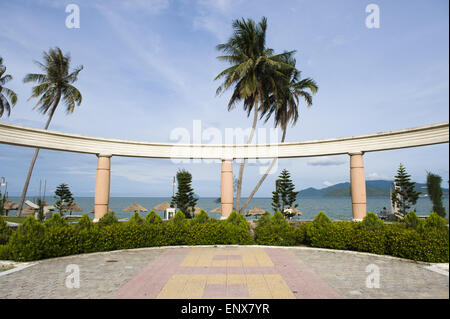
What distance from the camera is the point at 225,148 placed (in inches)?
553

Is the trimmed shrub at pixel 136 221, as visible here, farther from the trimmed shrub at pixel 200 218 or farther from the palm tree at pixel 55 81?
the palm tree at pixel 55 81

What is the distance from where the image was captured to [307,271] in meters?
7.35

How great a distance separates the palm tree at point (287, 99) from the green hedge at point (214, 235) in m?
7.81

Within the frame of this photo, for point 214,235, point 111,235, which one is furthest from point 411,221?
point 111,235

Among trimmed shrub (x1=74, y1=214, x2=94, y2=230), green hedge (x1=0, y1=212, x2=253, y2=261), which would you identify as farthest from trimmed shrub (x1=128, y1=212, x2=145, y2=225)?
trimmed shrub (x1=74, y1=214, x2=94, y2=230)

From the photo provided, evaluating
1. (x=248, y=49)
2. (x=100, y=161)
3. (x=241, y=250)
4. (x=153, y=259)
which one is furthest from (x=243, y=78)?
(x=153, y=259)

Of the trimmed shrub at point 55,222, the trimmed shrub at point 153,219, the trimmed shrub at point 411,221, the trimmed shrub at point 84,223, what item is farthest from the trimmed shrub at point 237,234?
the trimmed shrub at point 55,222

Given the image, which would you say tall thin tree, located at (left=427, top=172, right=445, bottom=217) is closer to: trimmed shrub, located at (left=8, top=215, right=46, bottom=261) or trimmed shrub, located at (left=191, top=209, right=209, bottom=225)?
trimmed shrub, located at (left=191, top=209, right=209, bottom=225)

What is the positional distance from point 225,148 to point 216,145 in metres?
0.49

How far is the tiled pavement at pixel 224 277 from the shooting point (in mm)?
5559

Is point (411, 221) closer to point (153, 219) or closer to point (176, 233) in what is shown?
point (176, 233)

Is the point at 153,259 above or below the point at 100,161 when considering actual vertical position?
below
